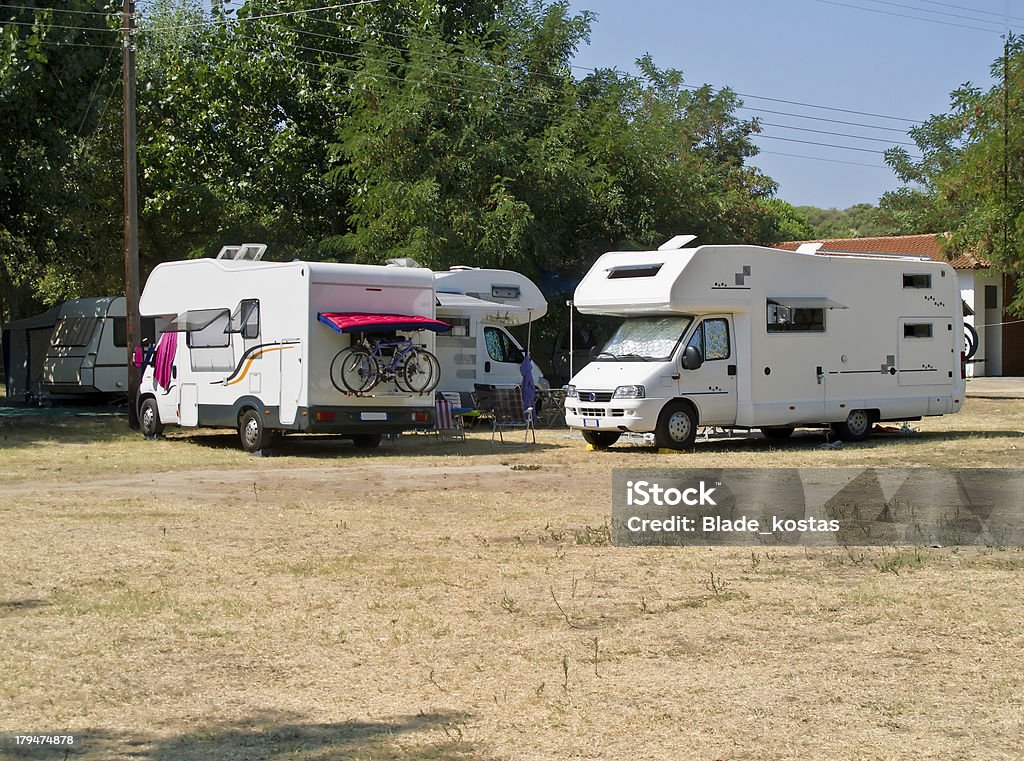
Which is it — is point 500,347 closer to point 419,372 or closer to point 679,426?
point 419,372

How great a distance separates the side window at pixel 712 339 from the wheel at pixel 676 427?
86 centimetres

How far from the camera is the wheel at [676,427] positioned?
1877 cm

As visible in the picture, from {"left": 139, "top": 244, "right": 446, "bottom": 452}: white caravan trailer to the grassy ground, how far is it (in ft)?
17.3

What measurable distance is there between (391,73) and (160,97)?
7255 millimetres

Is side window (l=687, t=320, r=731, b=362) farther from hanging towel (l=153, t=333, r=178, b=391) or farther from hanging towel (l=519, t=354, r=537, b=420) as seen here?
hanging towel (l=153, t=333, r=178, b=391)

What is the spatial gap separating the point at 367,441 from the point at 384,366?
2.12 m

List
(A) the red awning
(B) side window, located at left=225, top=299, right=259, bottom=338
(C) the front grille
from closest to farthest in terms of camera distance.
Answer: (A) the red awning < (C) the front grille < (B) side window, located at left=225, top=299, right=259, bottom=338

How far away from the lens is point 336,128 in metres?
32.6

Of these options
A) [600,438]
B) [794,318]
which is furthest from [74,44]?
[794,318]

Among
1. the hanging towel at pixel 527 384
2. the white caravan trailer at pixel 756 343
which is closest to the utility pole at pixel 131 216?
the hanging towel at pixel 527 384

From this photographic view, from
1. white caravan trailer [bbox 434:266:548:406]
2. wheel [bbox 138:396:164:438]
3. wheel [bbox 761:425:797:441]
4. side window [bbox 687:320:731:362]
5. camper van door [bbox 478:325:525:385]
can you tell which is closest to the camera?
side window [bbox 687:320:731:362]

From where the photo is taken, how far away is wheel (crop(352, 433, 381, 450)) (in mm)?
20219

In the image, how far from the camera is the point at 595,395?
18953 mm

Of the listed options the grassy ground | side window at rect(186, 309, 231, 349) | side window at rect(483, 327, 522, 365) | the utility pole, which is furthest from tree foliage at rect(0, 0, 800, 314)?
the grassy ground
